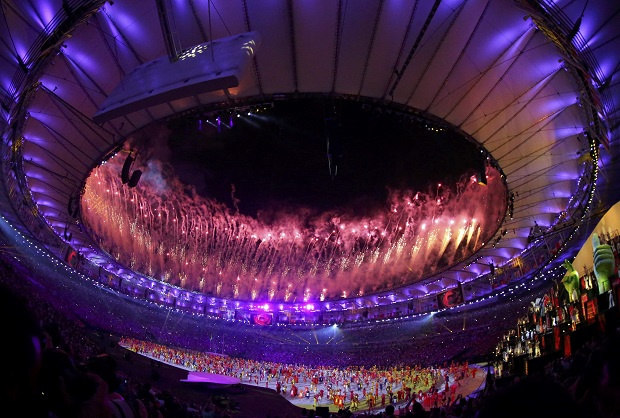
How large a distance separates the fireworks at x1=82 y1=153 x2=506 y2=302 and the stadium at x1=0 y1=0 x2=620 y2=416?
7.2 inches

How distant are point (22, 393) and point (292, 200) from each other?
1396 inches

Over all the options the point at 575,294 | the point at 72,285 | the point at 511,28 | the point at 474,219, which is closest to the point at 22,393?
the point at 511,28

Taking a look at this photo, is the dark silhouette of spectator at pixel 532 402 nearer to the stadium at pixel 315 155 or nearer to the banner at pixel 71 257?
the stadium at pixel 315 155

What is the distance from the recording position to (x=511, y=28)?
1495 cm

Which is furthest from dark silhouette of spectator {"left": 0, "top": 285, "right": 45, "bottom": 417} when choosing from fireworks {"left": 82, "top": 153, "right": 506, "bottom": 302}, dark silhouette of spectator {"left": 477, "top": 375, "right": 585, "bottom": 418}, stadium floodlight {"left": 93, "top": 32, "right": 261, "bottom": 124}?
fireworks {"left": 82, "top": 153, "right": 506, "bottom": 302}

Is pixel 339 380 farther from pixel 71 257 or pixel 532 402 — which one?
pixel 532 402

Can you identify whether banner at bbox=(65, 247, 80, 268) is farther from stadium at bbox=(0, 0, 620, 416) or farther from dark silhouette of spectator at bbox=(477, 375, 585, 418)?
dark silhouette of spectator at bbox=(477, 375, 585, 418)

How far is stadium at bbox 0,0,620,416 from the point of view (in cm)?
1418

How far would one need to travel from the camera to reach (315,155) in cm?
3044

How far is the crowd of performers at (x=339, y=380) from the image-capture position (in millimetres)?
31297

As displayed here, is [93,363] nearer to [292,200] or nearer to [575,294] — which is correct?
[575,294]

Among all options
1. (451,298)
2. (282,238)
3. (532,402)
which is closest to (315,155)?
(282,238)

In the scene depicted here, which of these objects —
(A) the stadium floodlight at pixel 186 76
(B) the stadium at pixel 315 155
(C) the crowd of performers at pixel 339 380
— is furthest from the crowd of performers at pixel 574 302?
(A) the stadium floodlight at pixel 186 76

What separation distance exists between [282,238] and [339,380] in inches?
532
